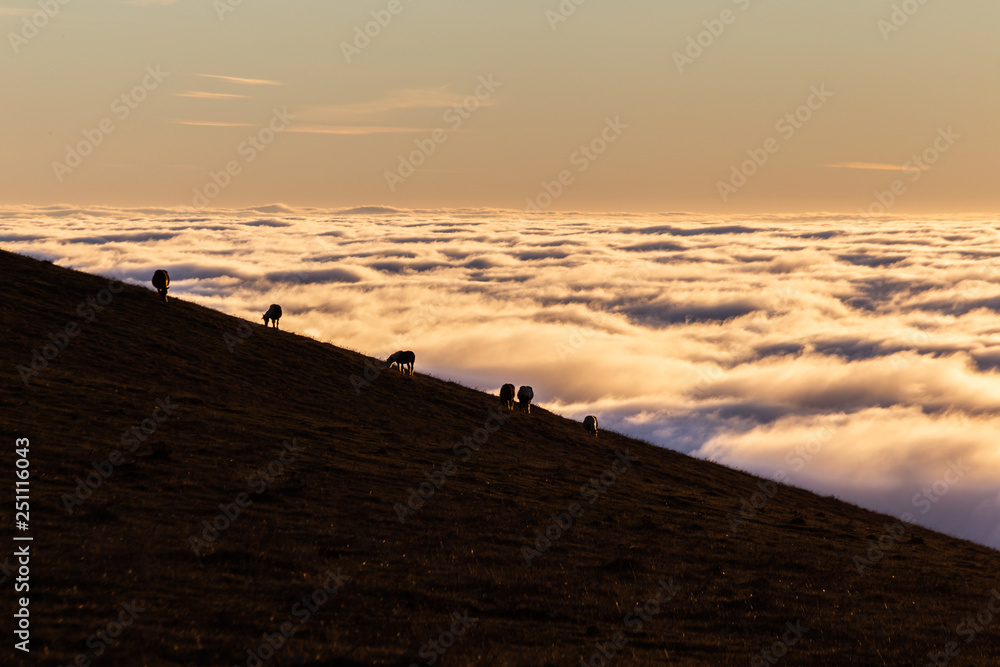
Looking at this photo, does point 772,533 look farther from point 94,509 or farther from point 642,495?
point 94,509

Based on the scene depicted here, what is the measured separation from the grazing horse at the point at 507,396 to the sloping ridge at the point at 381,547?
34.6 feet

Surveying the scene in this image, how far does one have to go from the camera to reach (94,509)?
21.1 metres

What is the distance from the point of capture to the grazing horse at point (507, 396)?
193 ft

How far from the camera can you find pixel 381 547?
22.5 m

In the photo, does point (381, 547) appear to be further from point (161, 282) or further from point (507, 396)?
point (161, 282)

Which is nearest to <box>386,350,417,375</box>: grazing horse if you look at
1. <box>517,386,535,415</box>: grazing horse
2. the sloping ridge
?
<box>517,386,535,415</box>: grazing horse

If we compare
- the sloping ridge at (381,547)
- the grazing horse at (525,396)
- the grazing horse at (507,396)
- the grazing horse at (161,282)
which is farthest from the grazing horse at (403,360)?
the grazing horse at (161,282)

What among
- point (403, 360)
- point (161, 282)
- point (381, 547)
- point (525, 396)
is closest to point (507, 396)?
point (525, 396)

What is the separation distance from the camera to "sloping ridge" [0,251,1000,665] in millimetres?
15859

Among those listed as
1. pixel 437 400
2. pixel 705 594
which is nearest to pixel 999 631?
pixel 705 594

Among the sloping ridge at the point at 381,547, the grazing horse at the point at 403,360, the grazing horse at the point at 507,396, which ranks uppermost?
the grazing horse at the point at 403,360

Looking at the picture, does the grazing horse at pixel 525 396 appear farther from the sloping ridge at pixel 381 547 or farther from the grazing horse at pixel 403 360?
the sloping ridge at pixel 381 547

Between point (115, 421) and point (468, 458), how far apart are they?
15.8 m

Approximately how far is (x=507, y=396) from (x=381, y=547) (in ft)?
123
